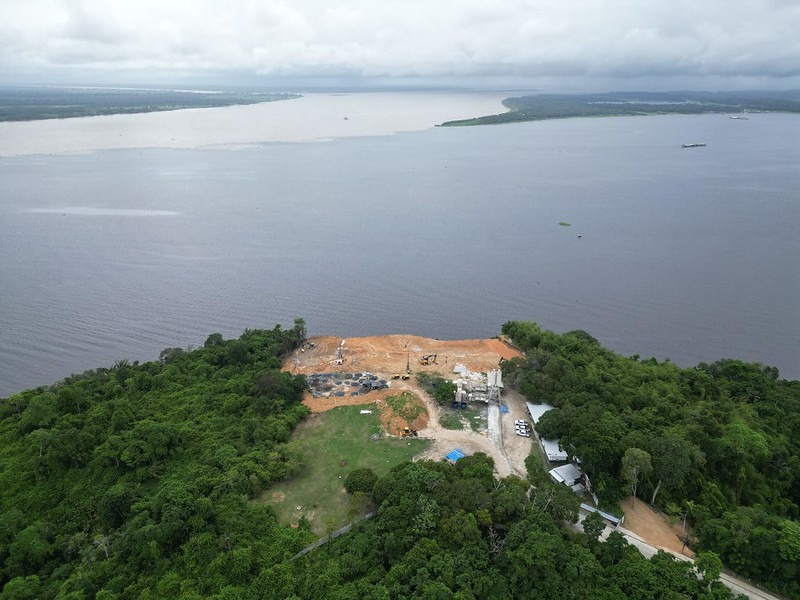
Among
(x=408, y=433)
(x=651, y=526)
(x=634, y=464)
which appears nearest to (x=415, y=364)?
(x=408, y=433)

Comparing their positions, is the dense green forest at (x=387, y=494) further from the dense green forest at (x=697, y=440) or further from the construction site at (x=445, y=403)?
the construction site at (x=445, y=403)

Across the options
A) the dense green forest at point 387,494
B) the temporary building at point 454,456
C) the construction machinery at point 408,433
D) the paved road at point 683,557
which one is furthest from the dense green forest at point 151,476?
the paved road at point 683,557

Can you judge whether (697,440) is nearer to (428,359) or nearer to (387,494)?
(387,494)

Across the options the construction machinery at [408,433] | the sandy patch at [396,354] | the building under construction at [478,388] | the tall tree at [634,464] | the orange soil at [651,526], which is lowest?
the orange soil at [651,526]

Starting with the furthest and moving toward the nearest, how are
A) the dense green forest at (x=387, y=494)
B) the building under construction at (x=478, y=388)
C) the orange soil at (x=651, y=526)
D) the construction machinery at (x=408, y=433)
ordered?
the building under construction at (x=478, y=388) < the construction machinery at (x=408, y=433) < the orange soil at (x=651, y=526) < the dense green forest at (x=387, y=494)

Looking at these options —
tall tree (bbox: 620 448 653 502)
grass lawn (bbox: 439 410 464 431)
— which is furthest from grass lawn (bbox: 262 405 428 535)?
tall tree (bbox: 620 448 653 502)

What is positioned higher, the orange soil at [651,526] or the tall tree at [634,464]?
the tall tree at [634,464]

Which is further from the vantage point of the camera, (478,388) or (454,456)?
(478,388)
